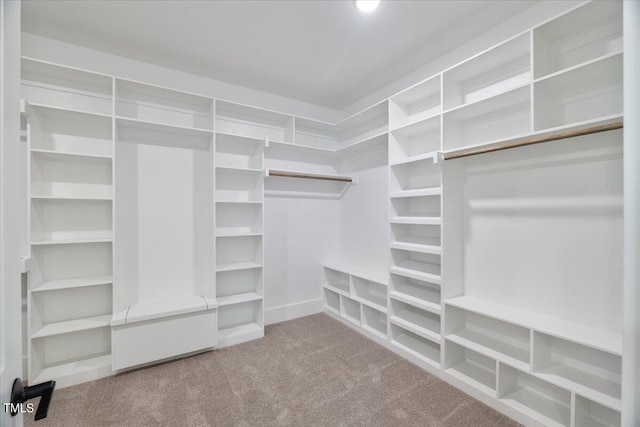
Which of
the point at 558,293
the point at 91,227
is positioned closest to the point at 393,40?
the point at 558,293

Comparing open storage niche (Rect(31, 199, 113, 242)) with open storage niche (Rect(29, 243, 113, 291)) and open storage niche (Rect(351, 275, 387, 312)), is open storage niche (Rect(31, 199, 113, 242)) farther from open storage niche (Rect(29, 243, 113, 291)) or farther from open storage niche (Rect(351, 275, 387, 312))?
open storage niche (Rect(351, 275, 387, 312))

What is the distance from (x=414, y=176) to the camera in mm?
2830

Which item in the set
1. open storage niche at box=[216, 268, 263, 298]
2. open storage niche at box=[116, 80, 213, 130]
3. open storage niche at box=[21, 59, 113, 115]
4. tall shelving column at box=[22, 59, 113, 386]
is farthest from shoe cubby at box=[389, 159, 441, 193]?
open storage niche at box=[21, 59, 113, 115]

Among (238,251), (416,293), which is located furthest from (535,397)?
(238,251)

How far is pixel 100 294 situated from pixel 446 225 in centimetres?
312

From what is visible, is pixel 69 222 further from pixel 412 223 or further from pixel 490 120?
pixel 490 120

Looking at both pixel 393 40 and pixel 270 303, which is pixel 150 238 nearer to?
pixel 270 303

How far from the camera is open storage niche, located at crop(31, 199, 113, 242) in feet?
7.44

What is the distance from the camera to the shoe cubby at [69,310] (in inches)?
87.8

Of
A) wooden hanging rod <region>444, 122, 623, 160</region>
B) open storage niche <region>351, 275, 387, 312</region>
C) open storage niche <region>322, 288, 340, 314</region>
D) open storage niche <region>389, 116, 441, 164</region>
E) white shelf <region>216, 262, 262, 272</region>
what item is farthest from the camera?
open storage niche <region>322, 288, 340, 314</region>

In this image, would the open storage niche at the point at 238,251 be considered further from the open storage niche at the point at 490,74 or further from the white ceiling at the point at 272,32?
the open storage niche at the point at 490,74

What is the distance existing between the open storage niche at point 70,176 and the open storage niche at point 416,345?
2.98m

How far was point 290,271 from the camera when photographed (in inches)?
140

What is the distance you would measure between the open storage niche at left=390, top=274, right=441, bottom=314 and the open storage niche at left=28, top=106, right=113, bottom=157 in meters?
2.90
